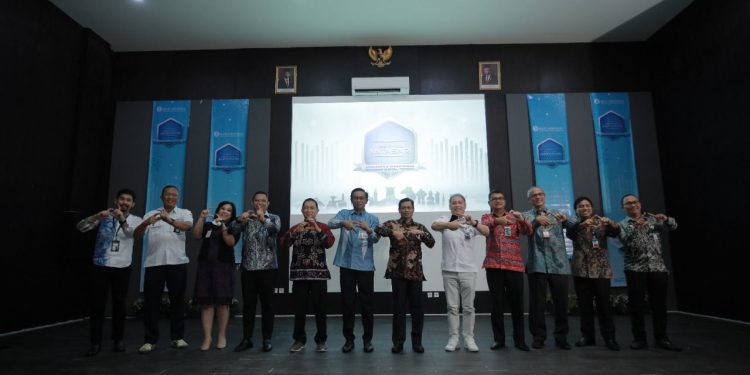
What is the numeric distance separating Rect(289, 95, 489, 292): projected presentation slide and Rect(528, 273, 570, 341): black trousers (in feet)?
7.14

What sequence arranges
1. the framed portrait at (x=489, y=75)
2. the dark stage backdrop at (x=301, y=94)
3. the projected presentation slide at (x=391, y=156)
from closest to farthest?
the dark stage backdrop at (x=301, y=94) → the projected presentation slide at (x=391, y=156) → the framed portrait at (x=489, y=75)

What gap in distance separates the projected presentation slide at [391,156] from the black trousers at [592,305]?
85.9 inches

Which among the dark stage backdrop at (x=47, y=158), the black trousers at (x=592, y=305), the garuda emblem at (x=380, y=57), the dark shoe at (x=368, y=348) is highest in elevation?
the garuda emblem at (x=380, y=57)

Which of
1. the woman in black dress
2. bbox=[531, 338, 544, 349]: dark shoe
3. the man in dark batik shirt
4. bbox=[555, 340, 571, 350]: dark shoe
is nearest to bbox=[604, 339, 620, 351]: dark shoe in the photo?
bbox=[555, 340, 571, 350]: dark shoe

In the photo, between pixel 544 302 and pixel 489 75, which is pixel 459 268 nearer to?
pixel 544 302

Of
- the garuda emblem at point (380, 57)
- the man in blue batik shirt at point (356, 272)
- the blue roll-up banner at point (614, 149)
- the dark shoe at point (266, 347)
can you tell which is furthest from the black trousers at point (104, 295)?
the blue roll-up banner at point (614, 149)

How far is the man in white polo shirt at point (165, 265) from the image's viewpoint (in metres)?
3.48

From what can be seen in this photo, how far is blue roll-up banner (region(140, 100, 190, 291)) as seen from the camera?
19.8ft

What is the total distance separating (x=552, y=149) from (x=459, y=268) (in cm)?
350

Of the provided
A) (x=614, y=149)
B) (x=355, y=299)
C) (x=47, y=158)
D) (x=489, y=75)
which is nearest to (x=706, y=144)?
(x=614, y=149)

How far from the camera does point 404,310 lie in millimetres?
3387

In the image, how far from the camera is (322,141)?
6.10 m

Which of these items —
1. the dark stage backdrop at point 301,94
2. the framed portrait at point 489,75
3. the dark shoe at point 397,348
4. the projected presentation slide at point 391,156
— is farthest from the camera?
the framed portrait at point 489,75

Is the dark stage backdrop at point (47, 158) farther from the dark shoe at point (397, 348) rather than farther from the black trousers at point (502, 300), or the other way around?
the black trousers at point (502, 300)
